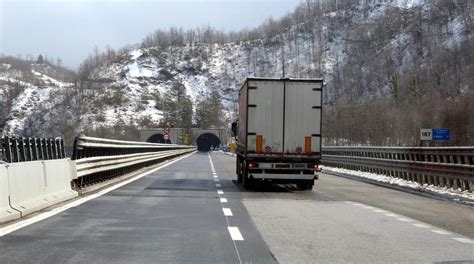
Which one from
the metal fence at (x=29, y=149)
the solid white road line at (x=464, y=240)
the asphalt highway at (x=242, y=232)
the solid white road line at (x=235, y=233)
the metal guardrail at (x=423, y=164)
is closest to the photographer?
the asphalt highway at (x=242, y=232)

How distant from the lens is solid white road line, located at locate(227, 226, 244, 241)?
928 centimetres

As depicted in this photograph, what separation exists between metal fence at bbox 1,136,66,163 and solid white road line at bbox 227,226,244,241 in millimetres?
5515

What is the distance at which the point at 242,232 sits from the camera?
995 centimetres

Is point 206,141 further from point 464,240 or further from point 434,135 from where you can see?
point 464,240

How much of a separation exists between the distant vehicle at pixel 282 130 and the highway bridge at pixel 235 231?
2754 mm

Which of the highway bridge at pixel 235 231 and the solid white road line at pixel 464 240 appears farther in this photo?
the solid white road line at pixel 464 240

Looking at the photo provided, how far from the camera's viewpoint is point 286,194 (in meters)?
18.7

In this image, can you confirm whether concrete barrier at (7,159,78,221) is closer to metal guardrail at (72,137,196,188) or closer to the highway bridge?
the highway bridge

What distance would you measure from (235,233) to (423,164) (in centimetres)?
1405

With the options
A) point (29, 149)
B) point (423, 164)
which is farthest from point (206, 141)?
point (29, 149)

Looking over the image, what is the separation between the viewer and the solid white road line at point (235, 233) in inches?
365

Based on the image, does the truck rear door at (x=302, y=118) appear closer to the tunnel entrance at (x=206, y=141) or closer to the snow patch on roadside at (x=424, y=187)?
the snow patch on roadside at (x=424, y=187)

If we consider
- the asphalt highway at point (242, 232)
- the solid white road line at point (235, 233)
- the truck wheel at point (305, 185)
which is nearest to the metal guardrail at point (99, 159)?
the asphalt highway at point (242, 232)

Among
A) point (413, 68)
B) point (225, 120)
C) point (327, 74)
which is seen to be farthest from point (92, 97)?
point (413, 68)
